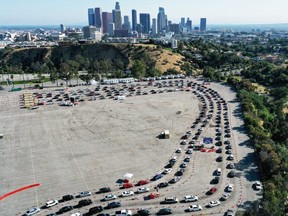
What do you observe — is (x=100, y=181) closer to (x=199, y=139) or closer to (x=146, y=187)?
(x=146, y=187)

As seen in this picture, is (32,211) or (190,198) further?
(190,198)

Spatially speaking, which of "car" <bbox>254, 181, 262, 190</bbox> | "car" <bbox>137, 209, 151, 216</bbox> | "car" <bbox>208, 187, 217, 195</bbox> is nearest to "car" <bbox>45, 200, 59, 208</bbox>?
"car" <bbox>137, 209, 151, 216</bbox>

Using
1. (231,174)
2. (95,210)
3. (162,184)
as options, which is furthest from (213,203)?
(95,210)

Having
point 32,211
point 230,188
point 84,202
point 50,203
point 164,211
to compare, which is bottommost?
point 32,211

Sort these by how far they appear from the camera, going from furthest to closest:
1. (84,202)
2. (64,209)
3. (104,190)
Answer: (104,190) → (84,202) → (64,209)

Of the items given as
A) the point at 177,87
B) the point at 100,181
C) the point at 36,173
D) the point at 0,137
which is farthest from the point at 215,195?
the point at 177,87

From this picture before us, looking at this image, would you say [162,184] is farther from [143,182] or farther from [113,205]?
[113,205]

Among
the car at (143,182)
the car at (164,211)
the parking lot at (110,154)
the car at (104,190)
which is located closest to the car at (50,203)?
the parking lot at (110,154)

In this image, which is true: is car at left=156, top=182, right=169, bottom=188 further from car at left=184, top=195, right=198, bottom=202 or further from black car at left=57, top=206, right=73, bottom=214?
black car at left=57, top=206, right=73, bottom=214
